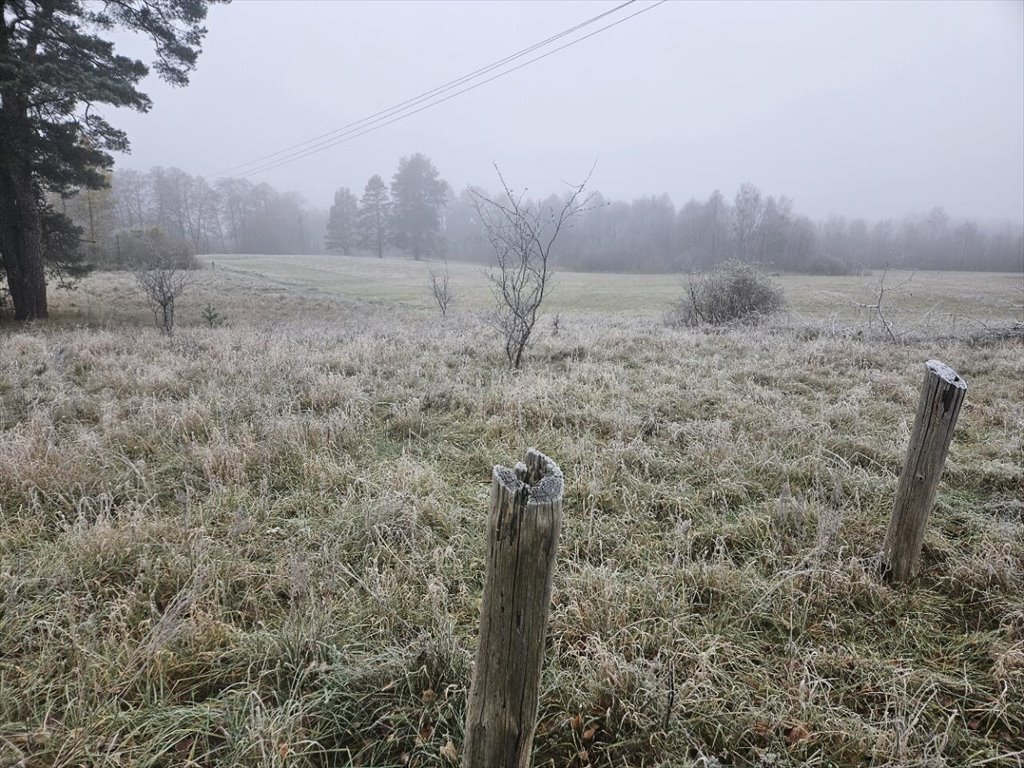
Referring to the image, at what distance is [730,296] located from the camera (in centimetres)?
1539

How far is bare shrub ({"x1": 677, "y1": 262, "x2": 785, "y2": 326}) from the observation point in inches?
603

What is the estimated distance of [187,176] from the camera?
216ft

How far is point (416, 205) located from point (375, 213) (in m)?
5.91

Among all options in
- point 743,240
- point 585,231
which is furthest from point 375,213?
point 743,240

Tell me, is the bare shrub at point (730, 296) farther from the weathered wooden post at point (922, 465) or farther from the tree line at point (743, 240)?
the tree line at point (743, 240)

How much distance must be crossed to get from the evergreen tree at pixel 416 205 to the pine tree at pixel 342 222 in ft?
22.0

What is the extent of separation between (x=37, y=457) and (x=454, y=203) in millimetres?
78834

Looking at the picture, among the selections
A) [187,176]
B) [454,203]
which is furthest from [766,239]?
[187,176]

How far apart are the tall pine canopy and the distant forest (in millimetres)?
45448

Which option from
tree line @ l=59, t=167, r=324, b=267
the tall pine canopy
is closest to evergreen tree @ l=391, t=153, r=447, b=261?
tree line @ l=59, t=167, r=324, b=267

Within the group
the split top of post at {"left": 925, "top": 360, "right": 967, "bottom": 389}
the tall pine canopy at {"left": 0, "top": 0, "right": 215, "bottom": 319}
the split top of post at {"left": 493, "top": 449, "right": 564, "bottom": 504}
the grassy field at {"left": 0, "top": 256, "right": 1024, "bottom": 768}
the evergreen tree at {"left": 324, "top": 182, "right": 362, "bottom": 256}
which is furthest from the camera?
the evergreen tree at {"left": 324, "top": 182, "right": 362, "bottom": 256}

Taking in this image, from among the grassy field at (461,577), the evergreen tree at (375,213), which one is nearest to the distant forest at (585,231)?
the evergreen tree at (375,213)

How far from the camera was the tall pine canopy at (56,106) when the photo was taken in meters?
9.74

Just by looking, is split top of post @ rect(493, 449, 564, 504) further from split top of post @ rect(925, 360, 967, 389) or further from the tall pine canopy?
the tall pine canopy
